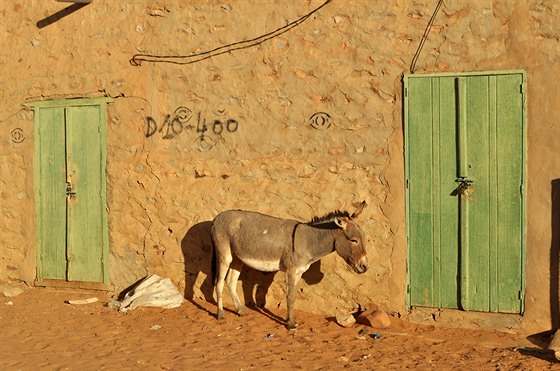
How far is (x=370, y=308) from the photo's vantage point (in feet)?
25.9

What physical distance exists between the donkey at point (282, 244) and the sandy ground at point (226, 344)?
1.26 ft

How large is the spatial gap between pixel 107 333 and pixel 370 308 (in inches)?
108

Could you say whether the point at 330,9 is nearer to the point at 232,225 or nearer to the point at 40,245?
the point at 232,225

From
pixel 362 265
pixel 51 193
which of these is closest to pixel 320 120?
pixel 362 265

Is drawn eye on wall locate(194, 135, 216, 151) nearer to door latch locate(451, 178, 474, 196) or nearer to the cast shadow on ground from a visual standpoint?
the cast shadow on ground

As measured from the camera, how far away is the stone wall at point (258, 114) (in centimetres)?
741

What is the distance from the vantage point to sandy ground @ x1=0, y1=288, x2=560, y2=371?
6.57 meters

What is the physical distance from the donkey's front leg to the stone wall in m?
0.56

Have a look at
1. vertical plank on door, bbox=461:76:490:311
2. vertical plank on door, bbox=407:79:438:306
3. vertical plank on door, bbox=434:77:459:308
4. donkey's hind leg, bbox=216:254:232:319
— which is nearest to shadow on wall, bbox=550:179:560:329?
vertical plank on door, bbox=461:76:490:311

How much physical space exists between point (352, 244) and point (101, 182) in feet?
11.2

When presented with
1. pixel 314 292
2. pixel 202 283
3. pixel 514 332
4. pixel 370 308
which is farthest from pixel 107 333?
pixel 514 332

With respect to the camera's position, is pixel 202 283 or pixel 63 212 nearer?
pixel 202 283

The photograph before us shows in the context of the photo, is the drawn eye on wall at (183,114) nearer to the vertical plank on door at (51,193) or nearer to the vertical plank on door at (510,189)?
the vertical plank on door at (51,193)

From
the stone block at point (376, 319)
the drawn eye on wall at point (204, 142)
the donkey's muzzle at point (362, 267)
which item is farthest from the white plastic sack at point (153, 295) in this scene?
the donkey's muzzle at point (362, 267)
